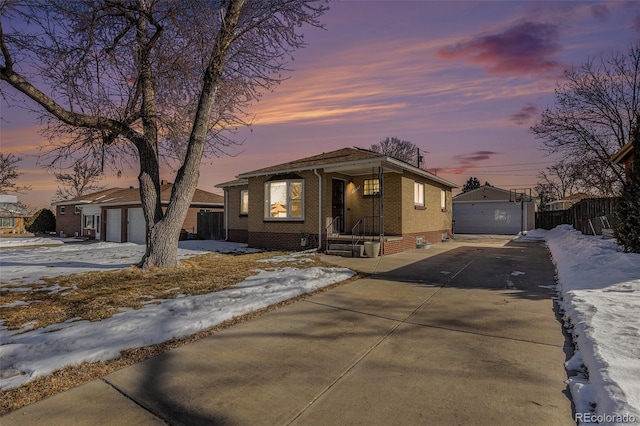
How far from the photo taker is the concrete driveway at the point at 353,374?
239 cm

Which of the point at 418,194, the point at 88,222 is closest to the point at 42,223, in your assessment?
the point at 88,222

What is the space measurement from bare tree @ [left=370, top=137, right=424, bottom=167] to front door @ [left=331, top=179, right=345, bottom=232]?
32.7 m

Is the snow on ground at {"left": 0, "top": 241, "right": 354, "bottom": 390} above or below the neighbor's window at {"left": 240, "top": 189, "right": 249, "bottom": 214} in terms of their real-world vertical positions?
below

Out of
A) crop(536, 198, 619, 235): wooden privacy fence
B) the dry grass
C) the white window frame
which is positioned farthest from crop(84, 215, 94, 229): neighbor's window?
crop(536, 198, 619, 235): wooden privacy fence

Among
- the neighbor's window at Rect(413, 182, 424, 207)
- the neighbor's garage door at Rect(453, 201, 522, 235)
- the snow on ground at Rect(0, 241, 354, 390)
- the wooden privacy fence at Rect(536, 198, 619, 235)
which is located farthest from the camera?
the neighbor's garage door at Rect(453, 201, 522, 235)

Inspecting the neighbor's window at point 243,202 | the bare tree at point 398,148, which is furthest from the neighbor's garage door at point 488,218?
the neighbor's window at point 243,202

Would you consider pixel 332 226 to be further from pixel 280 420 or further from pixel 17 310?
pixel 280 420

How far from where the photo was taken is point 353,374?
3.00 meters

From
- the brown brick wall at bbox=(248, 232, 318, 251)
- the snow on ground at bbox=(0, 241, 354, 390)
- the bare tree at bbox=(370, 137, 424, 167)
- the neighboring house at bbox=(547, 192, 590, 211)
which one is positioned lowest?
the snow on ground at bbox=(0, 241, 354, 390)

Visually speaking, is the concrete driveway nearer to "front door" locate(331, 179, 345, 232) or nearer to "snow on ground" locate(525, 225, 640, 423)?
"snow on ground" locate(525, 225, 640, 423)

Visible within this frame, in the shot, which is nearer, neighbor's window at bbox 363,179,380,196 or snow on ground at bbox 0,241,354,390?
snow on ground at bbox 0,241,354,390

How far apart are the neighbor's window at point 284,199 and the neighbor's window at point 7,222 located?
45161 mm

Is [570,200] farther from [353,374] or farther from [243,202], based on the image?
[353,374]

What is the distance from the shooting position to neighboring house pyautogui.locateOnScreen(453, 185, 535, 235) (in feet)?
96.7
